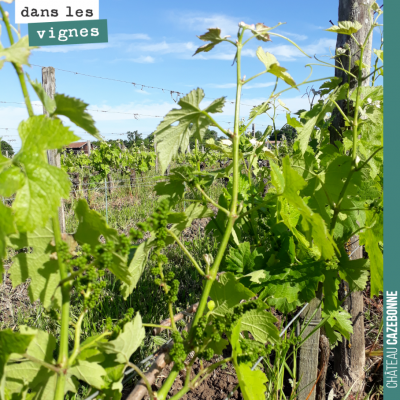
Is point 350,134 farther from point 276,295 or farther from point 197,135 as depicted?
point 197,135

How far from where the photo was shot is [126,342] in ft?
2.46

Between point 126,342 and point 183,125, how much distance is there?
0.53m

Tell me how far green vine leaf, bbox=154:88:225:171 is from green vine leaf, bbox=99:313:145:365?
37cm

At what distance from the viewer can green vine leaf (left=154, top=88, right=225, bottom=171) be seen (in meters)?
0.84

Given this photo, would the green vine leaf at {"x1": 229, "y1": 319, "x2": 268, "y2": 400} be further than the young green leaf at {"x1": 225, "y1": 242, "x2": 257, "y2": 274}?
No

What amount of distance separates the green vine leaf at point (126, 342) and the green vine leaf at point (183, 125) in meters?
0.37

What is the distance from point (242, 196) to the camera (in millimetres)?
1710

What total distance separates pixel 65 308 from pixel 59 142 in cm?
28

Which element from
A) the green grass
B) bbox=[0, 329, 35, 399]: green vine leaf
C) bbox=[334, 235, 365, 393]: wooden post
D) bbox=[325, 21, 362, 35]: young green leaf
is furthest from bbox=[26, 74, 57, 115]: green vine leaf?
bbox=[334, 235, 365, 393]: wooden post

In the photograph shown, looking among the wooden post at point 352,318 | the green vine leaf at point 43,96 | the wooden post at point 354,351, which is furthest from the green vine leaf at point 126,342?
the wooden post at point 354,351

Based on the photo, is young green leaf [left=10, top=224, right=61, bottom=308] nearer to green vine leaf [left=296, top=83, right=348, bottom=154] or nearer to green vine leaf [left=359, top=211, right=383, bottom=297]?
green vine leaf [left=296, top=83, right=348, bottom=154]

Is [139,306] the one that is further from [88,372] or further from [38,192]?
[38,192]

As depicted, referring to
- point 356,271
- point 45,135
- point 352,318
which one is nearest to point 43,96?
point 45,135

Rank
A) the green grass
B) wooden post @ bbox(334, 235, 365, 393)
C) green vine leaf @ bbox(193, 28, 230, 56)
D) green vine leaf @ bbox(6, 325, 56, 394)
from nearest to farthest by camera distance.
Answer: green vine leaf @ bbox(6, 325, 56, 394), green vine leaf @ bbox(193, 28, 230, 56), wooden post @ bbox(334, 235, 365, 393), the green grass
